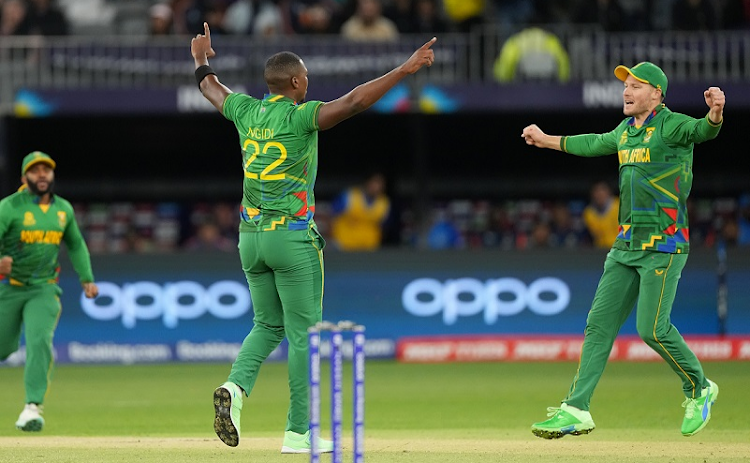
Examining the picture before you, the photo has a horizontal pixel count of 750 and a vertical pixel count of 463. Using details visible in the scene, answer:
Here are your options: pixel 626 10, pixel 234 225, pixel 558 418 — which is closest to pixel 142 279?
pixel 234 225

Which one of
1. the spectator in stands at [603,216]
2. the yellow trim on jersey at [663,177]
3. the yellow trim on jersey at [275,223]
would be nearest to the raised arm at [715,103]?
the yellow trim on jersey at [663,177]

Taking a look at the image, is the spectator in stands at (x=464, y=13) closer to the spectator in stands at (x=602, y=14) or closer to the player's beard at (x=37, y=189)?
the spectator in stands at (x=602, y=14)

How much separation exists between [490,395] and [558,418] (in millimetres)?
4945

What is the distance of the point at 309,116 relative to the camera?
7.60 m

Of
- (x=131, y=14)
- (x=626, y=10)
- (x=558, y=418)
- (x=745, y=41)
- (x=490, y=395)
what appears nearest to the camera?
(x=558, y=418)

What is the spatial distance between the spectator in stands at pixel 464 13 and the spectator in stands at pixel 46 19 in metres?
5.35

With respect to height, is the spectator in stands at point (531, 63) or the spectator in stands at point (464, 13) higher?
the spectator in stands at point (464, 13)

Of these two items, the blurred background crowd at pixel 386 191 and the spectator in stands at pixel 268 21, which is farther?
the spectator in stands at pixel 268 21

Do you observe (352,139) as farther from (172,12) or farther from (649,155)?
(649,155)

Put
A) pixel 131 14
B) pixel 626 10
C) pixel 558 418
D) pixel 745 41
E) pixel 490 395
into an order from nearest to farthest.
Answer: pixel 558 418, pixel 490 395, pixel 745 41, pixel 626 10, pixel 131 14

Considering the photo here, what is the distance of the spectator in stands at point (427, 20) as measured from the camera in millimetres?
17578

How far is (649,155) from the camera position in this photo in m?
8.20

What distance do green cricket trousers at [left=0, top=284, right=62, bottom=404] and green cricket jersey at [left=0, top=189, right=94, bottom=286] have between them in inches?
3.5

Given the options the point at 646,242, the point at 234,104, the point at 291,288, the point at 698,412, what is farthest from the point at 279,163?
the point at 698,412
